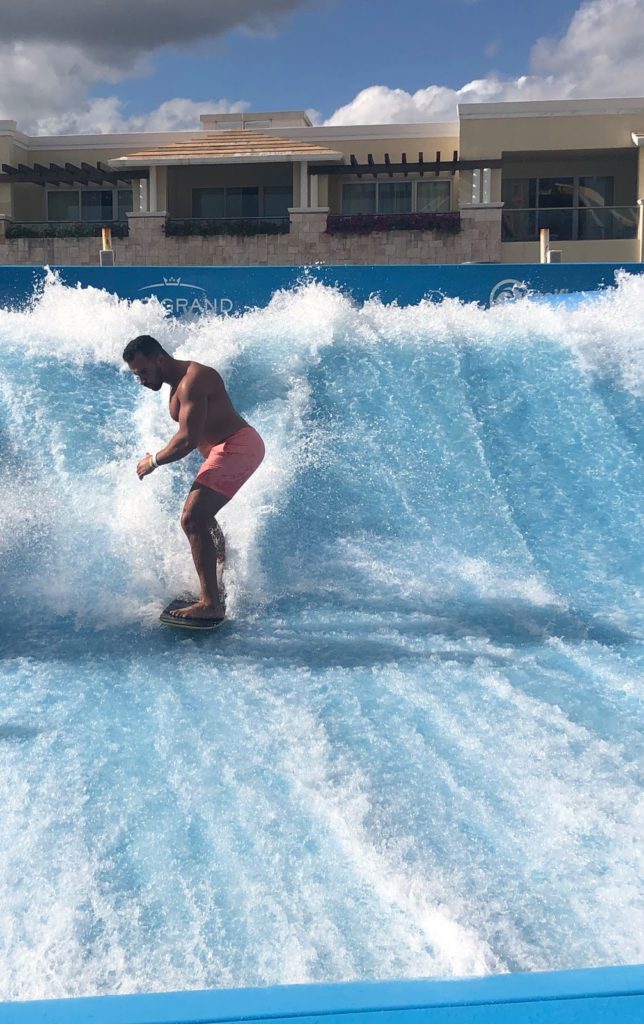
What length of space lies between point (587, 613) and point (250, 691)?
1.87 metres

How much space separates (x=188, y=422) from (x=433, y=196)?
666 inches

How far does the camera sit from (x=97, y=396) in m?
6.55

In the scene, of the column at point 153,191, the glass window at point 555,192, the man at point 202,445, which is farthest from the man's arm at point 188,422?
the glass window at point 555,192

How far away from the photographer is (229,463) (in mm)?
4254

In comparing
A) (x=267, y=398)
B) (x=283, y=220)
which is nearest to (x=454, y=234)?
(x=283, y=220)

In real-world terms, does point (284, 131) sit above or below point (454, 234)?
above

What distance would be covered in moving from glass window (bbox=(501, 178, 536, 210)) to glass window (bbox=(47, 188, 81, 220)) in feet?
32.1

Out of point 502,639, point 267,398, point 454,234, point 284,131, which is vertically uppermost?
point 284,131

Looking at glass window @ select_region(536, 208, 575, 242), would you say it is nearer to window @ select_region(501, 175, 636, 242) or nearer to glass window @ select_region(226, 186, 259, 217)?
window @ select_region(501, 175, 636, 242)

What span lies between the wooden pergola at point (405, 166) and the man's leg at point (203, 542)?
15.5 m

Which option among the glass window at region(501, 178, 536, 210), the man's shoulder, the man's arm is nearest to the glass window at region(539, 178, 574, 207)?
the glass window at region(501, 178, 536, 210)

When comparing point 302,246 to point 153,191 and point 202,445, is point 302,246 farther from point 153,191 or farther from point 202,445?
point 202,445

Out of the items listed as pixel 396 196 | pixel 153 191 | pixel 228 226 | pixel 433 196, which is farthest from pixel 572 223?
pixel 153 191

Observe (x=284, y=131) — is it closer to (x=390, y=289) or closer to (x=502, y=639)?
(x=390, y=289)
